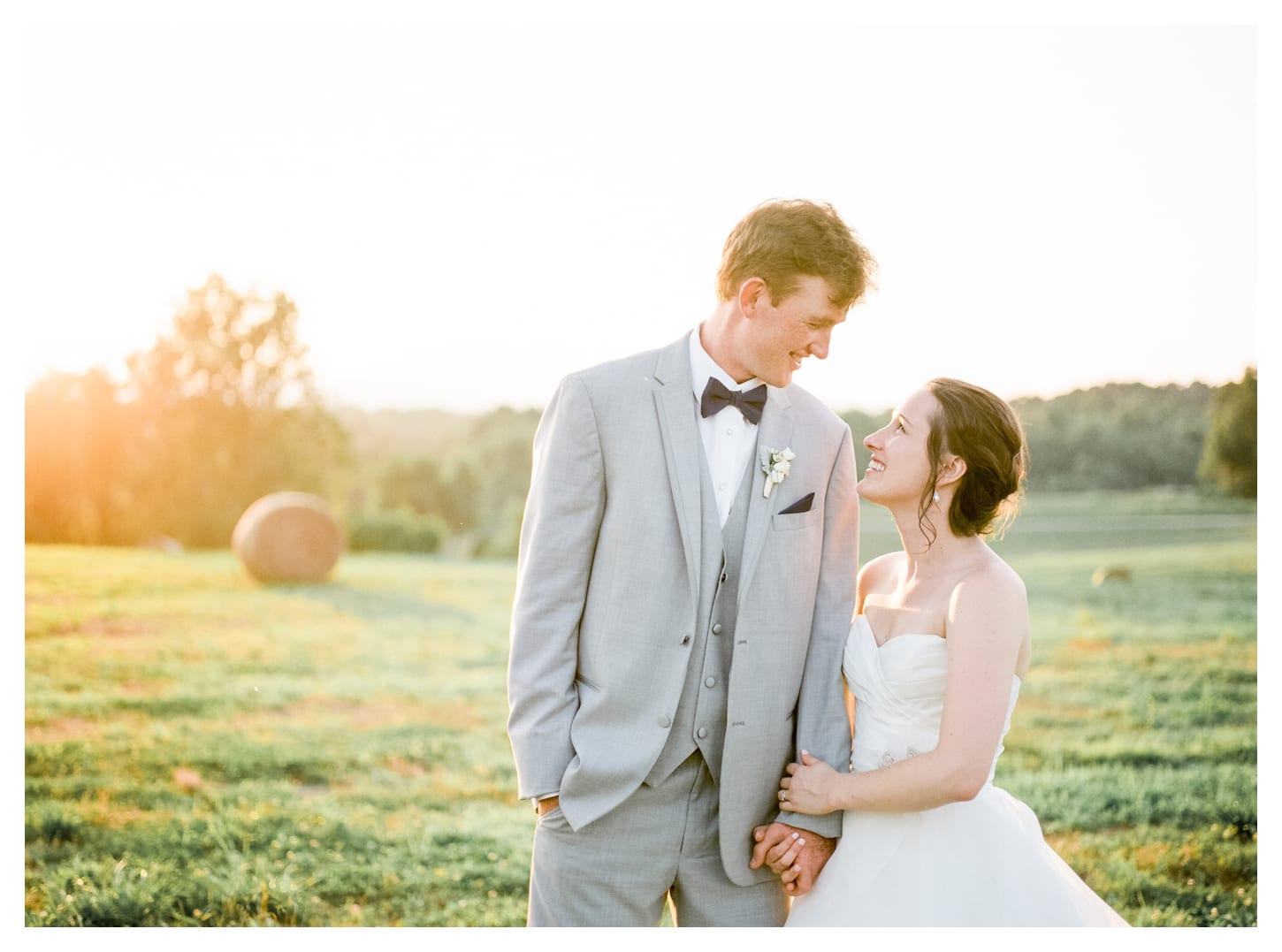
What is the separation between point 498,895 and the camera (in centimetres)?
412

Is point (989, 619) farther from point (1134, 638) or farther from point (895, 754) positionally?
point (1134, 638)

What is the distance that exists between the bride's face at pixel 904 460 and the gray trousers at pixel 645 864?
74 centimetres

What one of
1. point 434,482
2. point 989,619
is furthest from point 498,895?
point 434,482

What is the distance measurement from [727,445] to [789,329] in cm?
29

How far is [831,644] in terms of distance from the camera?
93.4 inches

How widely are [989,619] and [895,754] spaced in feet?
1.25

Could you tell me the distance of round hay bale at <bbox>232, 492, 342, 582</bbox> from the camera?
10805 millimetres

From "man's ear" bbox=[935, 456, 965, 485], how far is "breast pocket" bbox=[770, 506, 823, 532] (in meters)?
0.33

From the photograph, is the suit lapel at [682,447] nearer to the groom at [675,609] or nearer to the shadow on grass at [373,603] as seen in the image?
the groom at [675,609]

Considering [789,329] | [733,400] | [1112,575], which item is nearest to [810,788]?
[733,400]

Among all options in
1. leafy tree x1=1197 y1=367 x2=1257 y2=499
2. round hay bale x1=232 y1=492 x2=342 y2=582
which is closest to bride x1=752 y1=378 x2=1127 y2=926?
leafy tree x1=1197 y1=367 x2=1257 y2=499

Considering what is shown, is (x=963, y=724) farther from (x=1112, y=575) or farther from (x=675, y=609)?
(x=1112, y=575)

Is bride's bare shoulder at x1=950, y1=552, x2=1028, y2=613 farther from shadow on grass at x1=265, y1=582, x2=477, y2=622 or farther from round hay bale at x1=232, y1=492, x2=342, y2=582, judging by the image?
round hay bale at x1=232, y1=492, x2=342, y2=582

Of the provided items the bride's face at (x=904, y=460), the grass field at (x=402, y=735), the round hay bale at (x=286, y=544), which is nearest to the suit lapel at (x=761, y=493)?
the bride's face at (x=904, y=460)
